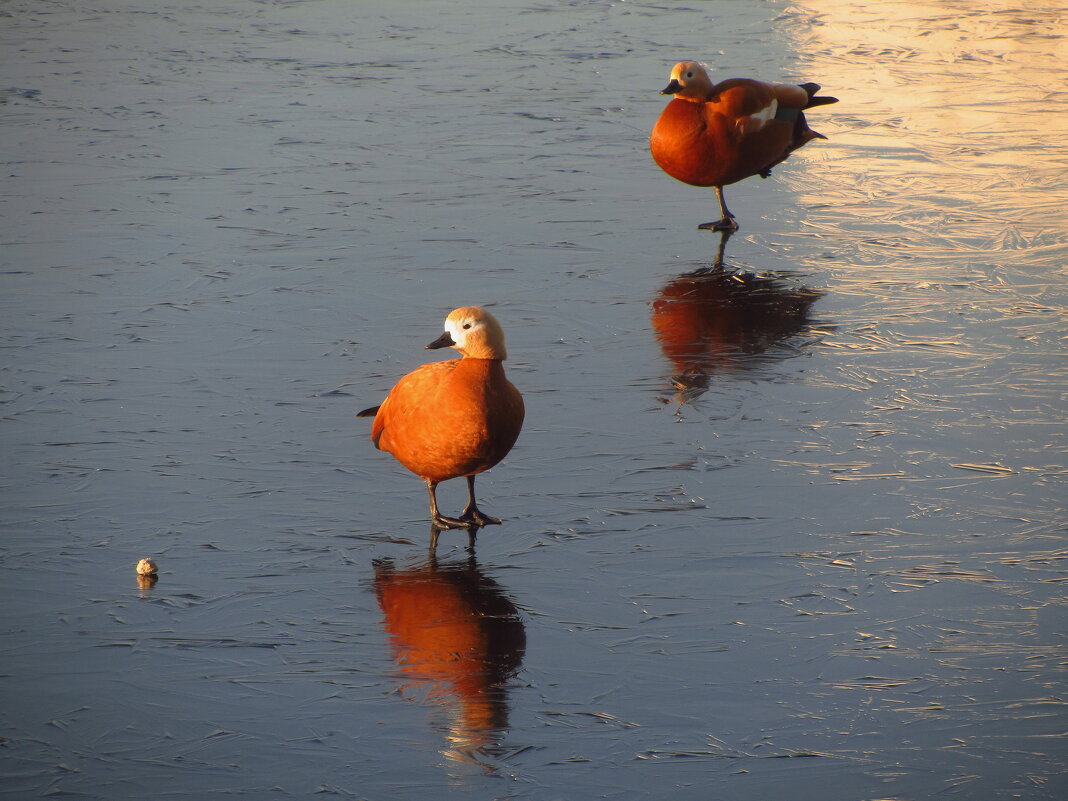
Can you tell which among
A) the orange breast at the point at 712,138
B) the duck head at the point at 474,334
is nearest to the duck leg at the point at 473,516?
the duck head at the point at 474,334

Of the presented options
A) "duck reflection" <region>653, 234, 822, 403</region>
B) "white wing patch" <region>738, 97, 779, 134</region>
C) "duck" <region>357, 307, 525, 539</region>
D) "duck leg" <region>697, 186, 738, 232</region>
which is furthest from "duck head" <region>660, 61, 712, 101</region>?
"duck" <region>357, 307, 525, 539</region>

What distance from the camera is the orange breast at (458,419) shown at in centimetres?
440

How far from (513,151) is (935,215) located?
3003 mm

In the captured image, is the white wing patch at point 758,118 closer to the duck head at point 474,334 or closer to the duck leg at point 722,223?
the duck leg at point 722,223

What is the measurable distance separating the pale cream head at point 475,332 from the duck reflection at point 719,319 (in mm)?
1561

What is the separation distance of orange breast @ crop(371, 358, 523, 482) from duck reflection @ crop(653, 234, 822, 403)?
58.9 inches

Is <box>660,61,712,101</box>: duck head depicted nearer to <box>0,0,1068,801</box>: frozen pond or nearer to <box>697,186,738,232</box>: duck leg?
<box>697,186,738,232</box>: duck leg

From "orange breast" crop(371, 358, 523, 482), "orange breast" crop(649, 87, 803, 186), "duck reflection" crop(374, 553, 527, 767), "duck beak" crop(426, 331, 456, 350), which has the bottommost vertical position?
"duck reflection" crop(374, 553, 527, 767)

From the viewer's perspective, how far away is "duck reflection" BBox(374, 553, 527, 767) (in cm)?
359

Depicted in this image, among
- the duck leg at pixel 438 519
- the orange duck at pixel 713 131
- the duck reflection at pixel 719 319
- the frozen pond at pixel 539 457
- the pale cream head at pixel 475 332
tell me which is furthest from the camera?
the orange duck at pixel 713 131

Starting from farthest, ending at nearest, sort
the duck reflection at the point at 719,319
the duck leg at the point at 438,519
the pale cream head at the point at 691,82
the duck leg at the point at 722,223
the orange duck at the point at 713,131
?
the duck leg at the point at 722,223 → the orange duck at the point at 713,131 → the pale cream head at the point at 691,82 → the duck reflection at the point at 719,319 → the duck leg at the point at 438,519

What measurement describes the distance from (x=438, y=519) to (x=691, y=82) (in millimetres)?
4070

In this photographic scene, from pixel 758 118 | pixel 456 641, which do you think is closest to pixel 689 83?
pixel 758 118

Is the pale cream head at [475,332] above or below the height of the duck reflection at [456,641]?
above
